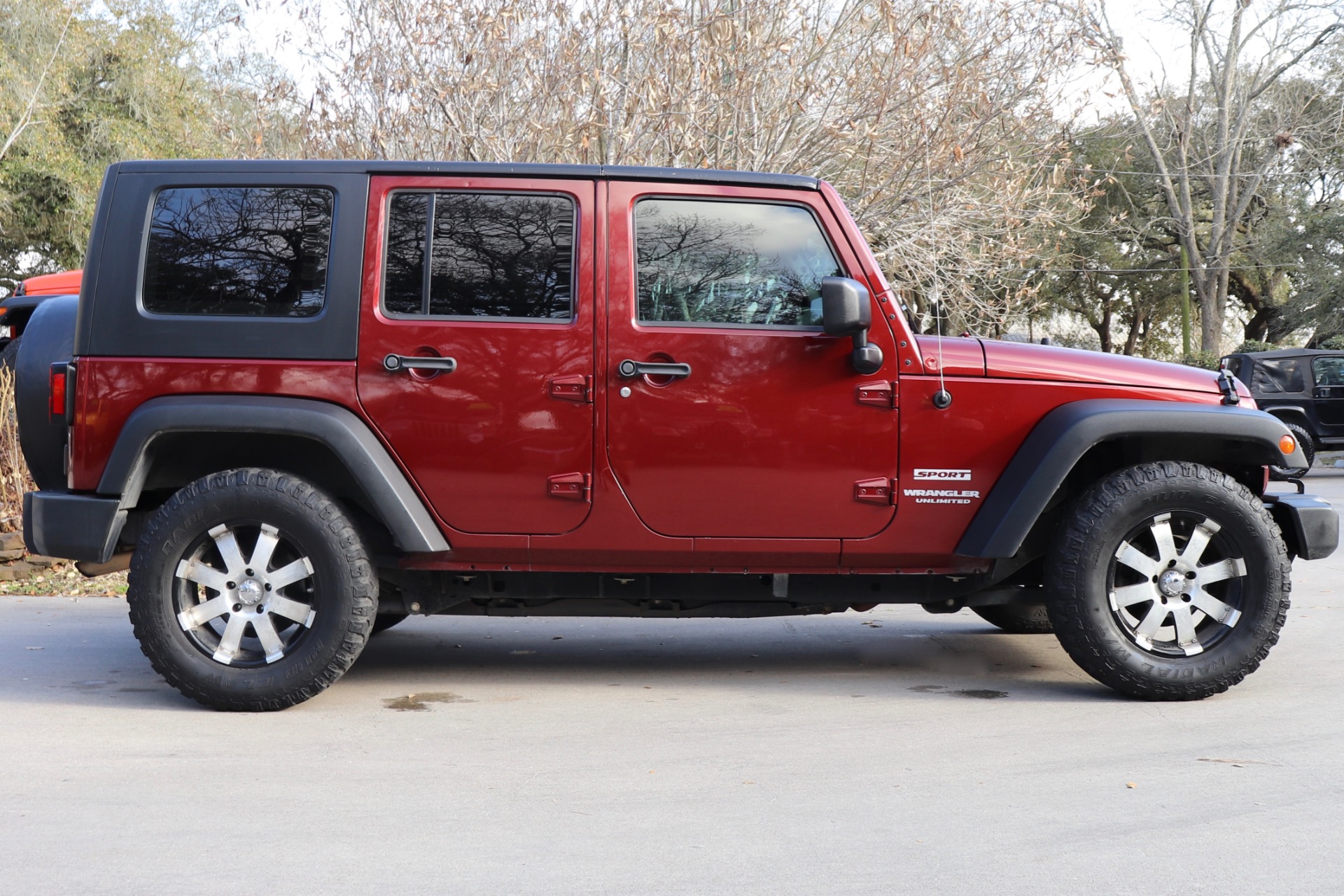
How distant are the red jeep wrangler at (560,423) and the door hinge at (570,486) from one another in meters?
0.01

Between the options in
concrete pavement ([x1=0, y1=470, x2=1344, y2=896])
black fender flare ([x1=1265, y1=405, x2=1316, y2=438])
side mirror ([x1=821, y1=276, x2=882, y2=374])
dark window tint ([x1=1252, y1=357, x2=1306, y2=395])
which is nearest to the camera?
concrete pavement ([x1=0, y1=470, x2=1344, y2=896])

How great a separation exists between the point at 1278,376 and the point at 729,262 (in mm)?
16403

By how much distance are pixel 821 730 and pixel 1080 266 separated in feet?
132

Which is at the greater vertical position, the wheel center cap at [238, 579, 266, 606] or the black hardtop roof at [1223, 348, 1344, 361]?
the black hardtop roof at [1223, 348, 1344, 361]

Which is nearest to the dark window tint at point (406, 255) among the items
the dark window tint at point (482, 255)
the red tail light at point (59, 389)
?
the dark window tint at point (482, 255)

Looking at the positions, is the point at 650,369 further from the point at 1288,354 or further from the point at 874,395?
the point at 1288,354

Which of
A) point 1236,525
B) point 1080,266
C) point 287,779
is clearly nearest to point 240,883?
point 287,779

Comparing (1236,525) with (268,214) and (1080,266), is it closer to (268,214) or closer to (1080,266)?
(268,214)

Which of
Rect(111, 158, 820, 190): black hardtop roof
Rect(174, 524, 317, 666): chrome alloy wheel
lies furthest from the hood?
Rect(174, 524, 317, 666): chrome alloy wheel

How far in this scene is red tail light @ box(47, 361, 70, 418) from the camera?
488 centimetres

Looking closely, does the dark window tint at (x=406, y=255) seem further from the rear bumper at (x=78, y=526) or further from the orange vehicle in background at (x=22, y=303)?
the orange vehicle in background at (x=22, y=303)

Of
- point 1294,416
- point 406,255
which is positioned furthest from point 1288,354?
point 406,255

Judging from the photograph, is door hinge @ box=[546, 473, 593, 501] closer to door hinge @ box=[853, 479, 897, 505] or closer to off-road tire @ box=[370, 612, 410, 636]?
door hinge @ box=[853, 479, 897, 505]

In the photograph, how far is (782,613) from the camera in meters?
5.20
